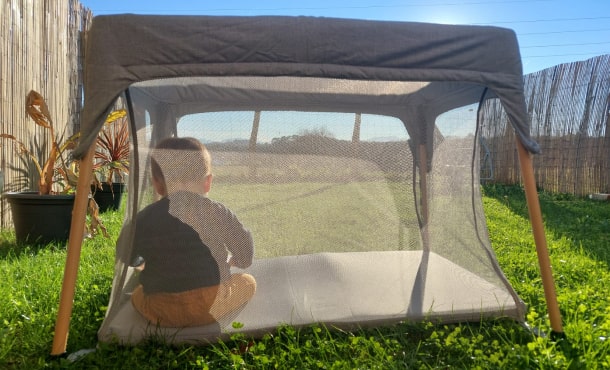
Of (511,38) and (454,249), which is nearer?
(511,38)

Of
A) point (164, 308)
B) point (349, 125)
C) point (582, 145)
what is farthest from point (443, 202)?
point (582, 145)

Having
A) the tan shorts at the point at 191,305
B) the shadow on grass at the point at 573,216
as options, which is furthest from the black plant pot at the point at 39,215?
the shadow on grass at the point at 573,216

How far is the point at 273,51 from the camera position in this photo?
151cm

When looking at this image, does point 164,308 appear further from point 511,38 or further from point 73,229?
point 511,38

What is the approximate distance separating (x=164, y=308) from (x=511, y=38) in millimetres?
1662

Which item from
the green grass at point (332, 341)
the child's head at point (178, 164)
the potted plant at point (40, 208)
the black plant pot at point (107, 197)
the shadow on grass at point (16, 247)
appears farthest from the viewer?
the black plant pot at point (107, 197)

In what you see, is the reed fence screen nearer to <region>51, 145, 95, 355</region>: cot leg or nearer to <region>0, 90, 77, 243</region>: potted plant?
<region>0, 90, 77, 243</region>: potted plant

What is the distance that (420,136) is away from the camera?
2.07 metres

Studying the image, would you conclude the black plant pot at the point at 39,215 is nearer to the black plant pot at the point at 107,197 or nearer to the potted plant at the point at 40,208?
the potted plant at the point at 40,208

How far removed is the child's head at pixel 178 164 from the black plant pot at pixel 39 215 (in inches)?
73.7

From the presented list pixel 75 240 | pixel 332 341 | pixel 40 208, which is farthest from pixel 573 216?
pixel 40 208

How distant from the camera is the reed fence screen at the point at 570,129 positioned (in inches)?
241

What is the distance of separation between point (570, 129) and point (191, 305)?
21.7 ft

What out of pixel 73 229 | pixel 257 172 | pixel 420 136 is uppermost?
pixel 420 136
